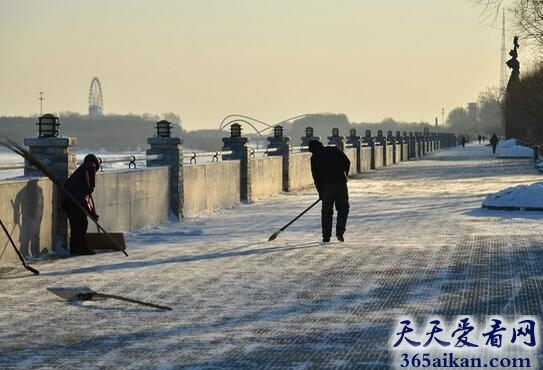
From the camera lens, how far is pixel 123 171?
18.1 m

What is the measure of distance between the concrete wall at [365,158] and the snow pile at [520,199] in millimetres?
25318

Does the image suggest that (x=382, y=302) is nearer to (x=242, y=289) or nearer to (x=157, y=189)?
(x=242, y=289)

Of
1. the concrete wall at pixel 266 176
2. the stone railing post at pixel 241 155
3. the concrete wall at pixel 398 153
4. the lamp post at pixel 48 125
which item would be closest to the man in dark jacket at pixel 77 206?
the lamp post at pixel 48 125

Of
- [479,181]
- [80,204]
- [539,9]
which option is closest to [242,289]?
[80,204]

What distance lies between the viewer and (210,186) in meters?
23.5

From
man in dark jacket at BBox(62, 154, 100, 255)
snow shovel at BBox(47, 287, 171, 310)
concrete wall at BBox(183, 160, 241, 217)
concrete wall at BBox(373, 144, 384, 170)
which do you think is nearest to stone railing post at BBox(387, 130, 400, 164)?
concrete wall at BBox(373, 144, 384, 170)

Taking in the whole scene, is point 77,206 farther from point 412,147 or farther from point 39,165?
point 412,147

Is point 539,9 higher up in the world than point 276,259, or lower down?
higher up

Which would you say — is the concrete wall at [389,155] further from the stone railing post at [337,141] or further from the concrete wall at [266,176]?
the concrete wall at [266,176]

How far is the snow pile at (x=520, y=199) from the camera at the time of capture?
859 inches

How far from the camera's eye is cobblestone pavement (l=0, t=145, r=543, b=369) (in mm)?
8062

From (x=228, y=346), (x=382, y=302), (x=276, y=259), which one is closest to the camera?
(x=228, y=346)

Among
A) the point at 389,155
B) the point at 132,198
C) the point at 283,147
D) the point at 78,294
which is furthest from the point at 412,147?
the point at 78,294

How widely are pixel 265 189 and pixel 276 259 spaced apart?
49.3 feet
